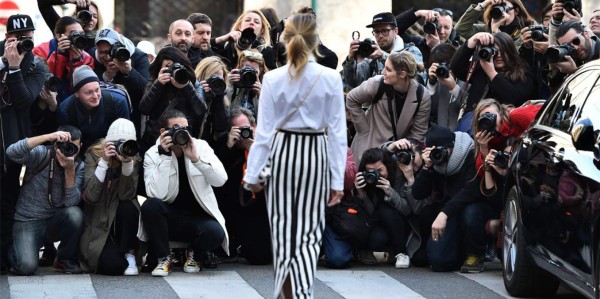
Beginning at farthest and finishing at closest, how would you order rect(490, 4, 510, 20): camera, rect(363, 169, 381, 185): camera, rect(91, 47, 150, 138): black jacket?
rect(490, 4, 510, 20): camera → rect(91, 47, 150, 138): black jacket → rect(363, 169, 381, 185): camera

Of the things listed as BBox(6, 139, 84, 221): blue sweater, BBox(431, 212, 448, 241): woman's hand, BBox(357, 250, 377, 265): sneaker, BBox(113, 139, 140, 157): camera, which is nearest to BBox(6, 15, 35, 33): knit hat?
BBox(6, 139, 84, 221): blue sweater

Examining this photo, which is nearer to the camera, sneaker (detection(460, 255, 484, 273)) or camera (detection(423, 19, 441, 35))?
sneaker (detection(460, 255, 484, 273))

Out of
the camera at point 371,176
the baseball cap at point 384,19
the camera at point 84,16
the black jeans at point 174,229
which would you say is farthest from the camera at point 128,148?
the baseball cap at point 384,19

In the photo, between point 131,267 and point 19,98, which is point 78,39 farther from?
point 131,267

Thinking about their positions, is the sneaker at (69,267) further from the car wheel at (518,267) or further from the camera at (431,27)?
the camera at (431,27)

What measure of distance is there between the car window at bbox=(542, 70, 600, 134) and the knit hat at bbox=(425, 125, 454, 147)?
1.79 m

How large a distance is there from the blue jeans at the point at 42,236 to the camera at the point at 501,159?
3320mm

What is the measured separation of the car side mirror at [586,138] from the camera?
25.8ft

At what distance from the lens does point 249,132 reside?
11.4 m

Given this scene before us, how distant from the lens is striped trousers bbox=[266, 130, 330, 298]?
313 inches

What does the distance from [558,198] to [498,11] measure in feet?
15.4

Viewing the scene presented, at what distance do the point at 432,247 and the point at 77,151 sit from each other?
296cm

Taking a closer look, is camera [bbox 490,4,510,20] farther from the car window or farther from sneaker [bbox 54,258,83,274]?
sneaker [bbox 54,258,83,274]

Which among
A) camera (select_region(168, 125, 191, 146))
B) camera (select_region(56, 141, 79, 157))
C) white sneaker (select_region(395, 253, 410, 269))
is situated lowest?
white sneaker (select_region(395, 253, 410, 269))
